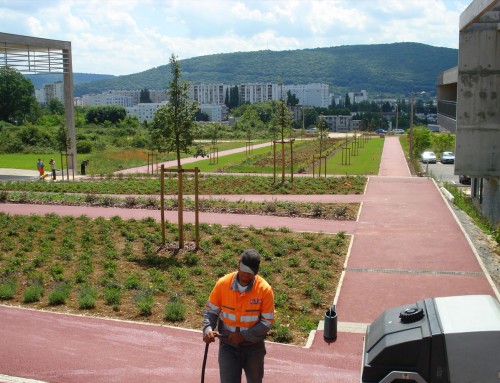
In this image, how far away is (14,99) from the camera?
344ft

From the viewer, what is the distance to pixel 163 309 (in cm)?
1009

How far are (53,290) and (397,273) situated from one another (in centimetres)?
708

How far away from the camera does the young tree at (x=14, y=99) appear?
103 m

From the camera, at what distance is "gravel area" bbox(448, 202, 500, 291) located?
1350 centimetres

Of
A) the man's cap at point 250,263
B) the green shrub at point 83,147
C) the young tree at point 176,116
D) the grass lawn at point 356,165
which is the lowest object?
the grass lawn at point 356,165

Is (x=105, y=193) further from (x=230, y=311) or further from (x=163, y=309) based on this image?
(x=230, y=311)

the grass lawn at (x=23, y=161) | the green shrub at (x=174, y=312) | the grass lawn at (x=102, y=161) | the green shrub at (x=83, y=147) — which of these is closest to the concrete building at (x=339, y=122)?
the green shrub at (x=83, y=147)

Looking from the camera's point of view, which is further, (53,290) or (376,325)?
(53,290)

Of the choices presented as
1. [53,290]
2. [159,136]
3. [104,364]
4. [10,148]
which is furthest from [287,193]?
[10,148]

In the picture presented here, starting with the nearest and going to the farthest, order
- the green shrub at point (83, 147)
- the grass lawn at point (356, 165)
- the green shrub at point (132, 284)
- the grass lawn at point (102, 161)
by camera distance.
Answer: the green shrub at point (132, 284)
the grass lawn at point (356, 165)
the grass lawn at point (102, 161)
the green shrub at point (83, 147)

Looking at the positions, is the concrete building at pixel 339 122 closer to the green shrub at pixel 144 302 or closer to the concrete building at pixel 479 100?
the concrete building at pixel 479 100

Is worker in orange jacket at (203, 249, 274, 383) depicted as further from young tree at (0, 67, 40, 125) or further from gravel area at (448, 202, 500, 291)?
young tree at (0, 67, 40, 125)

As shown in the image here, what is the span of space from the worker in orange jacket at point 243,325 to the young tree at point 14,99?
105m

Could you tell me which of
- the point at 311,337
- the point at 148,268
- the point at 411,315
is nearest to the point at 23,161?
the point at 148,268
